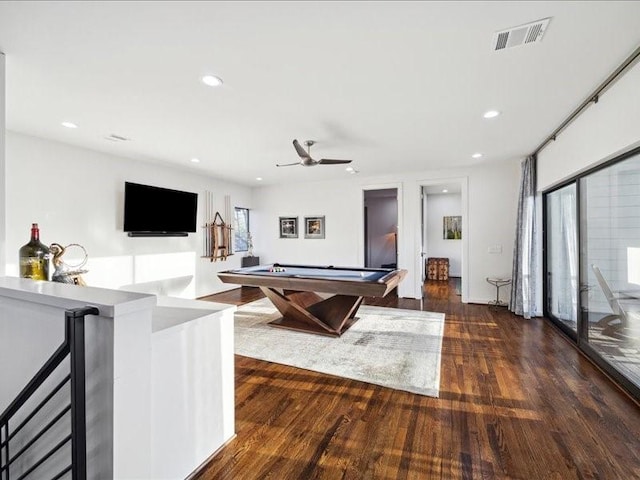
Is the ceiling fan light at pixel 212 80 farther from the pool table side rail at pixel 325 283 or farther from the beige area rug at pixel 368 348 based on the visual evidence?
the beige area rug at pixel 368 348

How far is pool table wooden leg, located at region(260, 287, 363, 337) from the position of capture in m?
3.93

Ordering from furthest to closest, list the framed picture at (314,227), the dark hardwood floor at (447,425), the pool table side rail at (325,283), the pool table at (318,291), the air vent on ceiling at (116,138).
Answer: the framed picture at (314,227)
the air vent on ceiling at (116,138)
the pool table at (318,291)
the pool table side rail at (325,283)
the dark hardwood floor at (447,425)

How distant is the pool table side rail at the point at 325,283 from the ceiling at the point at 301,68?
1.80 metres

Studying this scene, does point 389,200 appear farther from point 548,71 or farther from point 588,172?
point 548,71

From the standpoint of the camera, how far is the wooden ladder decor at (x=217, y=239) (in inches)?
255

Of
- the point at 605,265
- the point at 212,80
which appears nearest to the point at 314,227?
the point at 212,80

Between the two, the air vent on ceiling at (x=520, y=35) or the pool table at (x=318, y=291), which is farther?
the pool table at (x=318, y=291)

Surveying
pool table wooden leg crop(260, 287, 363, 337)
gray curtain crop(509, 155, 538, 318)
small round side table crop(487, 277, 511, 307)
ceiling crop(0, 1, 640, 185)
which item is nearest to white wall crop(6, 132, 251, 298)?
ceiling crop(0, 1, 640, 185)

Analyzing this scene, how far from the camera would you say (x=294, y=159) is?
5160 mm

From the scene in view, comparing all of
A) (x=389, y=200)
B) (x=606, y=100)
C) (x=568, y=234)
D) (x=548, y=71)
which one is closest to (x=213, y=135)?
(x=548, y=71)

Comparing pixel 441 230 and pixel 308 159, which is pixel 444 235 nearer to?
pixel 441 230

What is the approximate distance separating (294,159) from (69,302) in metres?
4.33

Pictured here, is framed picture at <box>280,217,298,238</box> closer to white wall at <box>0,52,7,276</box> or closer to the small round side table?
the small round side table

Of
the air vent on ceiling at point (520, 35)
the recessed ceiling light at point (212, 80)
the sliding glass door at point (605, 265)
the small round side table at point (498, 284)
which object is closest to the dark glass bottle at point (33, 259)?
the recessed ceiling light at point (212, 80)
